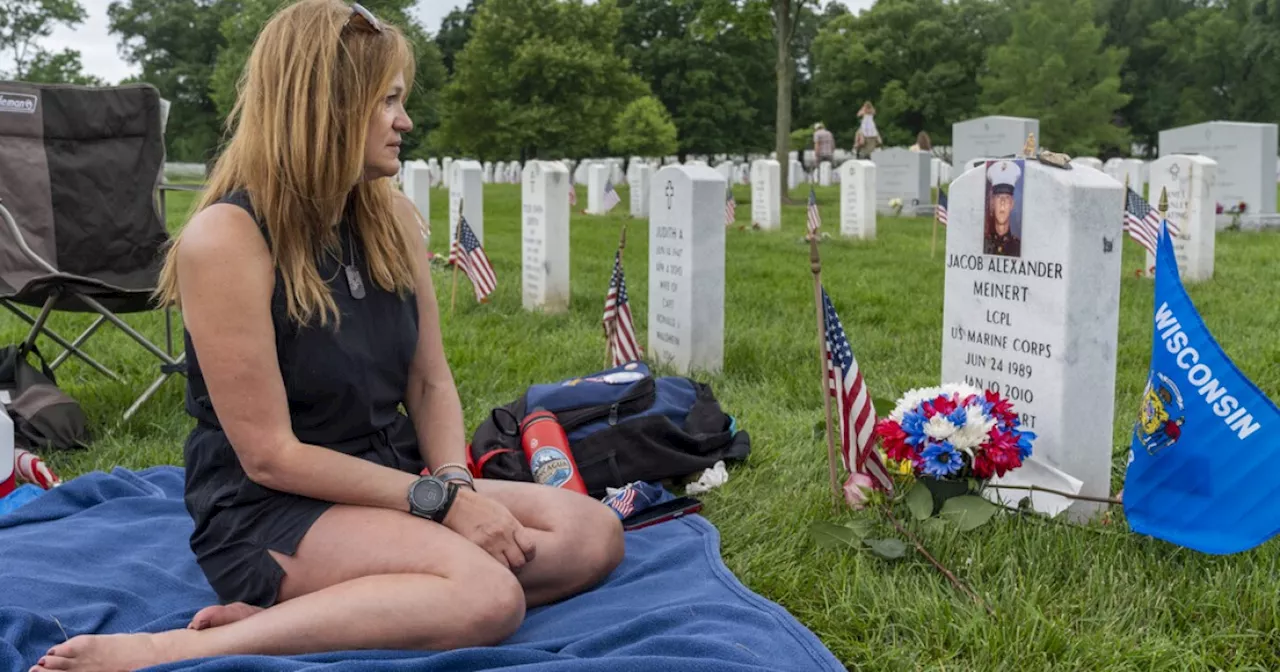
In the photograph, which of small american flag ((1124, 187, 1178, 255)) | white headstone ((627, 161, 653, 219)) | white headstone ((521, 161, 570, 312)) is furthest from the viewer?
white headstone ((627, 161, 653, 219))

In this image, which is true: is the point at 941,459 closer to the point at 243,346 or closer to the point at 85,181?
the point at 243,346

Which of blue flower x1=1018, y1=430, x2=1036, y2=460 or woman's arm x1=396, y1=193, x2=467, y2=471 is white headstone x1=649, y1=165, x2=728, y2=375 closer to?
blue flower x1=1018, y1=430, x2=1036, y2=460

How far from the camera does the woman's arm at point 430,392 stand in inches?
114

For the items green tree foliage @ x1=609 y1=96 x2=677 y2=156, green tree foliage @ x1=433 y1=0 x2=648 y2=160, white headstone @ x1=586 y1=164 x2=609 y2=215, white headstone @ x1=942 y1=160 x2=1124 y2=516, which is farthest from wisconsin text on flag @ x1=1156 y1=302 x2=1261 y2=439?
green tree foliage @ x1=609 y1=96 x2=677 y2=156

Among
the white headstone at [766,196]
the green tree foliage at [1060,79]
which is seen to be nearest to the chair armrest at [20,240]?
the white headstone at [766,196]

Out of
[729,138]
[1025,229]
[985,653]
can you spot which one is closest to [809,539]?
[985,653]

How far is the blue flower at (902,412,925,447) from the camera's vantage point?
3410 mm

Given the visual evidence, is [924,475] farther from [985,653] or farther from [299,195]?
[299,195]

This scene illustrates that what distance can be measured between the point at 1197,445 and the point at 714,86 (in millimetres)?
49501

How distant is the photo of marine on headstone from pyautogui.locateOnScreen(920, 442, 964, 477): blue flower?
2.27 ft

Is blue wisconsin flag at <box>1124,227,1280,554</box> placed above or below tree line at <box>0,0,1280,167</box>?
below

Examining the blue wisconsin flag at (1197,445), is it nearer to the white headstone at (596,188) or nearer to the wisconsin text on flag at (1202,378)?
the wisconsin text on flag at (1202,378)

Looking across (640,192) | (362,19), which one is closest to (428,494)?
(362,19)

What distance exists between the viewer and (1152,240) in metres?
7.89
